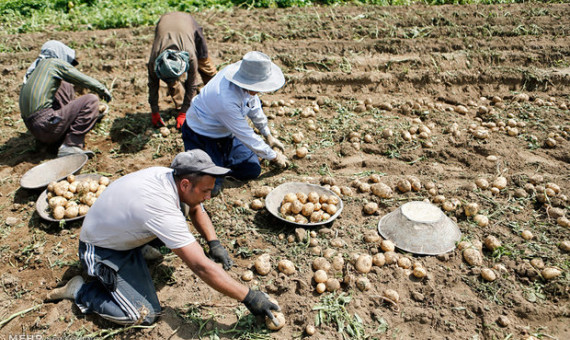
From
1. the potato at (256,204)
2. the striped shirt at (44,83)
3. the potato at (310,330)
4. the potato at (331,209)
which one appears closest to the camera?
the potato at (310,330)

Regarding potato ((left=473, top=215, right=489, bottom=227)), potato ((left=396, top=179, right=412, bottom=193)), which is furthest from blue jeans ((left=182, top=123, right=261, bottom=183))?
potato ((left=473, top=215, right=489, bottom=227))

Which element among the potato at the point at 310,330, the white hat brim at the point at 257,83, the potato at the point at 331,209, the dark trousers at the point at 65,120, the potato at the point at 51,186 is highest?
the white hat brim at the point at 257,83

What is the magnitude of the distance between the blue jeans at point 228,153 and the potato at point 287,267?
140 centimetres

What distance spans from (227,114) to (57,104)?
2.60 m

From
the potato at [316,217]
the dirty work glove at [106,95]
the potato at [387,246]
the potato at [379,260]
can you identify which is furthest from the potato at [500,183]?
the dirty work glove at [106,95]

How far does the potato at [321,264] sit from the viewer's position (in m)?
3.22

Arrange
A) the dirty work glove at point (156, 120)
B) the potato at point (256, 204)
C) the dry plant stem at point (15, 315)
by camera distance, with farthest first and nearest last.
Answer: the dirty work glove at point (156, 120) < the potato at point (256, 204) < the dry plant stem at point (15, 315)

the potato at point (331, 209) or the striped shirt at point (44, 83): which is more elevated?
the striped shirt at point (44, 83)

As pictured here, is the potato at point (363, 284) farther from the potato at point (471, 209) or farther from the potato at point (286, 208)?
the potato at point (471, 209)

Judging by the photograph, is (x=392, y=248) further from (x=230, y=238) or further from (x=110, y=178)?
(x=110, y=178)

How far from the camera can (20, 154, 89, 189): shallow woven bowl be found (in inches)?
170

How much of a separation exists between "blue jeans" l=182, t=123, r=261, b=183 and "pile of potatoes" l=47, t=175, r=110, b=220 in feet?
3.26

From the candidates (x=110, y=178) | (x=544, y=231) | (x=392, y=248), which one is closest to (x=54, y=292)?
(x=110, y=178)

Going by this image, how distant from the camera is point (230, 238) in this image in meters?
3.68
